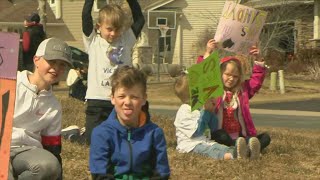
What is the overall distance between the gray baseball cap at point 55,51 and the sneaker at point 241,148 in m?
2.58

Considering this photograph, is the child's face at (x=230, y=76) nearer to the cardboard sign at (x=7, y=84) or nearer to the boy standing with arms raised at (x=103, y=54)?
the boy standing with arms raised at (x=103, y=54)

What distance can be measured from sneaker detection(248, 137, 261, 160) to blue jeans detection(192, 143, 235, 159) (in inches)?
7.5

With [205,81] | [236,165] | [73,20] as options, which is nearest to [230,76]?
[205,81]

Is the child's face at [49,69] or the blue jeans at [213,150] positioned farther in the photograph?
the blue jeans at [213,150]

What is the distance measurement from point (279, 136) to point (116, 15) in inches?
174

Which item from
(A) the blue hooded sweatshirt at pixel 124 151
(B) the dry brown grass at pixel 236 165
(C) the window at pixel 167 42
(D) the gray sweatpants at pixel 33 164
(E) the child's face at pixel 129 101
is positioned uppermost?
(C) the window at pixel 167 42

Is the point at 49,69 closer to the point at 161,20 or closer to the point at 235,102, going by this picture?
the point at 235,102

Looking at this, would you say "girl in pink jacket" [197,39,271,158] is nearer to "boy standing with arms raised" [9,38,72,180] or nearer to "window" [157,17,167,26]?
"boy standing with arms raised" [9,38,72,180]

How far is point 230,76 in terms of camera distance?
22.9 feet

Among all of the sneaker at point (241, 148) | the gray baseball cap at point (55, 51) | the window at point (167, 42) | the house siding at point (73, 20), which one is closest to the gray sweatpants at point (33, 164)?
the gray baseball cap at point (55, 51)

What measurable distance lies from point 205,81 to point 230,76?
562 millimetres

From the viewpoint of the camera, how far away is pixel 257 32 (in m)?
7.57

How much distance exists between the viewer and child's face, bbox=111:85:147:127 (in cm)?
397

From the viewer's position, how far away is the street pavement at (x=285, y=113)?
13.0 metres
